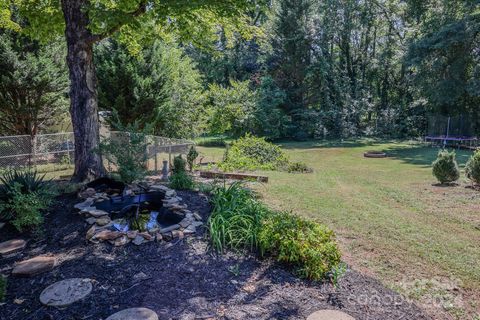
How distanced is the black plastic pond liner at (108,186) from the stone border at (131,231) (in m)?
0.24

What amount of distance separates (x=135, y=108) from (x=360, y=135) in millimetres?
16089

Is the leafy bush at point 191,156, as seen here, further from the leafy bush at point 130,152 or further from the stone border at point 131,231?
the stone border at point 131,231

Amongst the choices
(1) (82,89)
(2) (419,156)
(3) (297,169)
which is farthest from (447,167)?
(1) (82,89)

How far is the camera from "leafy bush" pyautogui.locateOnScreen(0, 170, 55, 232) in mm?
3955

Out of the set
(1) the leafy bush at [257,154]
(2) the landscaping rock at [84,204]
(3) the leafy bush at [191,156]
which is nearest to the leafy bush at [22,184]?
(2) the landscaping rock at [84,204]

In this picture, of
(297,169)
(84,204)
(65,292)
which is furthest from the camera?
(297,169)

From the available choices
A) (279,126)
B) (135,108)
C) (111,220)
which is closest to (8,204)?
(111,220)

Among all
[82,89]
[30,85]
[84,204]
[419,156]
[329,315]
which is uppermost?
[30,85]

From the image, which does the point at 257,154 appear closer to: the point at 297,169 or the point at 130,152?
the point at 297,169

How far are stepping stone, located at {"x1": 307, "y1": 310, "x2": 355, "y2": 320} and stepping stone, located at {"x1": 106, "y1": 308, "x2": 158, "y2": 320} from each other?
1213mm

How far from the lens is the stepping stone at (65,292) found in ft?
A: 8.87

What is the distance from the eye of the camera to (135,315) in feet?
8.16

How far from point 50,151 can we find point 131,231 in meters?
8.51

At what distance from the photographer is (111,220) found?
405 centimetres
